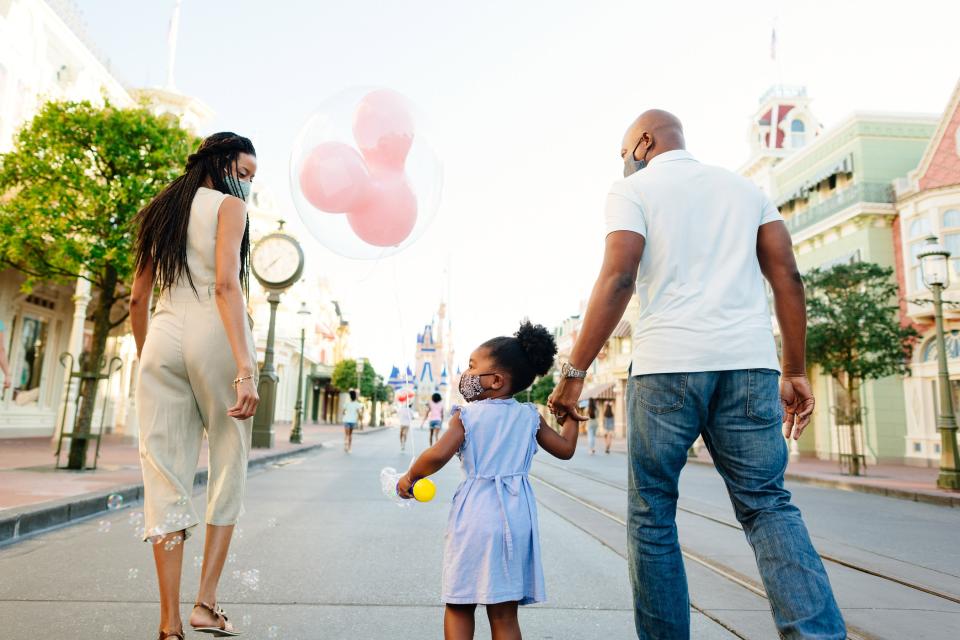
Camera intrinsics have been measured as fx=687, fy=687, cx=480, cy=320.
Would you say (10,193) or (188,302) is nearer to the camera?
(188,302)

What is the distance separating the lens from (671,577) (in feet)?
7.49

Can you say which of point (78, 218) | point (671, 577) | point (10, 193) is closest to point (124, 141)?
point (78, 218)

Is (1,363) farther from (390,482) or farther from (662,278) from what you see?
(662,278)

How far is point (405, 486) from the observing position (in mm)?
2486

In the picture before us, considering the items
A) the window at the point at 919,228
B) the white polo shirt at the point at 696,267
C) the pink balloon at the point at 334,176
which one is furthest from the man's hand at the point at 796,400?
the window at the point at 919,228

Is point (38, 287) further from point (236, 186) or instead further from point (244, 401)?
point (244, 401)

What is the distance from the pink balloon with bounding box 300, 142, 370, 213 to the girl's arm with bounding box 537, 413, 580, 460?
2052mm

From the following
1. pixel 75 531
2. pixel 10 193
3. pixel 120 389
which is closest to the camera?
pixel 75 531

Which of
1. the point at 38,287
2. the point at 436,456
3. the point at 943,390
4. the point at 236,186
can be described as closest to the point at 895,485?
the point at 943,390

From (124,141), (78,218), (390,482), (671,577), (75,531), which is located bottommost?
(75,531)

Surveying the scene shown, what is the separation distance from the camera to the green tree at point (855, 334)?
15.4 m

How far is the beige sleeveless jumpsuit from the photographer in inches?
105

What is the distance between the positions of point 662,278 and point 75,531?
5308 millimetres

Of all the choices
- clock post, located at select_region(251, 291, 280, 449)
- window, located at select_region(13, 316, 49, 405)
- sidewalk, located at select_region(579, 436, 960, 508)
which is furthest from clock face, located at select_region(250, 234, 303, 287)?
sidewalk, located at select_region(579, 436, 960, 508)
